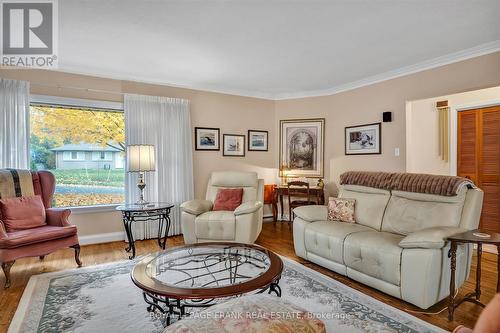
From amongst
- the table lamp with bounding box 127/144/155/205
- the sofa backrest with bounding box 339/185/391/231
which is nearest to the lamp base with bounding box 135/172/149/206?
the table lamp with bounding box 127/144/155/205

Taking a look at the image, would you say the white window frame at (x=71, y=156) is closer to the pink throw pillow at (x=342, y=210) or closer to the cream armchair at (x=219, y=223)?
the cream armchair at (x=219, y=223)

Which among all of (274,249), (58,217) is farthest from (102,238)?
(274,249)

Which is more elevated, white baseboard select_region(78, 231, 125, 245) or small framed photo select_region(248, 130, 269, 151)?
small framed photo select_region(248, 130, 269, 151)

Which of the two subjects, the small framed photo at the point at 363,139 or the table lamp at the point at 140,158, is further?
the small framed photo at the point at 363,139

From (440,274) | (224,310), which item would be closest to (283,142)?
(440,274)

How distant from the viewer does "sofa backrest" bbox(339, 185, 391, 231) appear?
10.2ft

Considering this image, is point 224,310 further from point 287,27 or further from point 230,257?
point 287,27

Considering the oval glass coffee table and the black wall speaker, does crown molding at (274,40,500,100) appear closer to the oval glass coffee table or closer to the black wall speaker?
the black wall speaker

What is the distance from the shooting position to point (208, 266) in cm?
227

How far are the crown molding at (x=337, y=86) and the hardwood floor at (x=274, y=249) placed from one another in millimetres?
2410

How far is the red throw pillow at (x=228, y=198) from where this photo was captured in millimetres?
4028

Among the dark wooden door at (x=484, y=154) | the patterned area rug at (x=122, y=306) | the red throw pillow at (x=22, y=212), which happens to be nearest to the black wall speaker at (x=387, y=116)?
the dark wooden door at (x=484, y=154)

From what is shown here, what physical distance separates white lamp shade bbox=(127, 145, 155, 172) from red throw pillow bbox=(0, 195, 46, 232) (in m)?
1.04

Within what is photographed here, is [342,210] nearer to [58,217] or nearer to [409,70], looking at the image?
[409,70]
